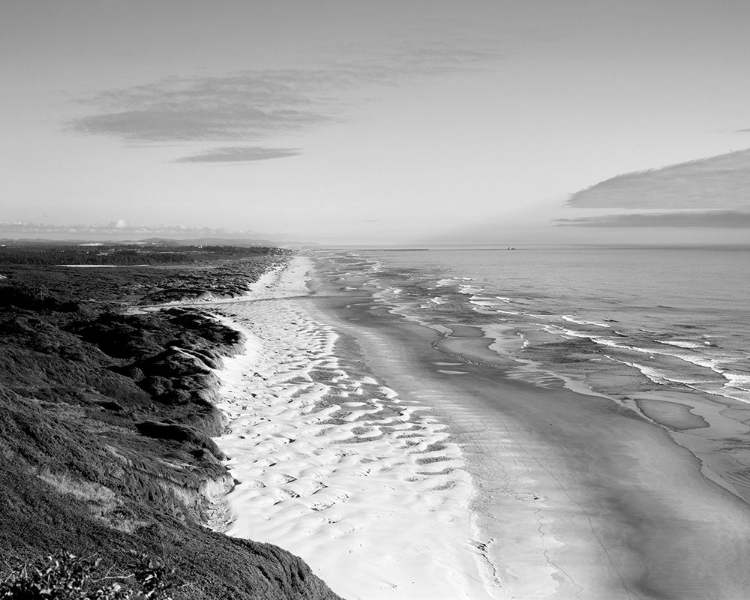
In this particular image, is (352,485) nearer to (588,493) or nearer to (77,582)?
(588,493)

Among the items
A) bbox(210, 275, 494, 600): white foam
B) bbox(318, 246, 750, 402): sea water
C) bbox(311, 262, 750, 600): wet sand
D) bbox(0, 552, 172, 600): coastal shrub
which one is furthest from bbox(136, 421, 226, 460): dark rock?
bbox(318, 246, 750, 402): sea water

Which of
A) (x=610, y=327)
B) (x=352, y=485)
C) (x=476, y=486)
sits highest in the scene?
(x=352, y=485)

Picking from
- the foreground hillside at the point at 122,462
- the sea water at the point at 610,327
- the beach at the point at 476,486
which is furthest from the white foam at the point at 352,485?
the sea water at the point at 610,327

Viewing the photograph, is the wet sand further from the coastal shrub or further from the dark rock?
the coastal shrub

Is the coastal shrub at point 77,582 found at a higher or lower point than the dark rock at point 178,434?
higher

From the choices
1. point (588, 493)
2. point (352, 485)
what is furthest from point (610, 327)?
point (352, 485)

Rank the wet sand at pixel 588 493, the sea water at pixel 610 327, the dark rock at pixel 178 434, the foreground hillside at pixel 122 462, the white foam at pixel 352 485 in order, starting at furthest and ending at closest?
the sea water at pixel 610 327 → the dark rock at pixel 178 434 → the wet sand at pixel 588 493 → the white foam at pixel 352 485 → the foreground hillside at pixel 122 462

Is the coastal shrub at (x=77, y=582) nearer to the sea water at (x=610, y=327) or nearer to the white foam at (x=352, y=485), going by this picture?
the white foam at (x=352, y=485)

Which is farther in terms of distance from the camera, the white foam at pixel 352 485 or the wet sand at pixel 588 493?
the wet sand at pixel 588 493
